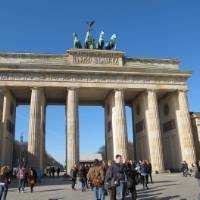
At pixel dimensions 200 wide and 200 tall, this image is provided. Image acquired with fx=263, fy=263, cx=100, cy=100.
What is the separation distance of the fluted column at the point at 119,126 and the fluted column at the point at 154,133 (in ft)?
12.3

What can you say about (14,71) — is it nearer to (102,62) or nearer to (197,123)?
(102,62)

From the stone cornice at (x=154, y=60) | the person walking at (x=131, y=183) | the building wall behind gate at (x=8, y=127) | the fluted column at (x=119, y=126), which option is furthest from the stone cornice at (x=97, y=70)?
the person walking at (x=131, y=183)

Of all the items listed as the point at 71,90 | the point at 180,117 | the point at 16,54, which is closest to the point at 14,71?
the point at 16,54

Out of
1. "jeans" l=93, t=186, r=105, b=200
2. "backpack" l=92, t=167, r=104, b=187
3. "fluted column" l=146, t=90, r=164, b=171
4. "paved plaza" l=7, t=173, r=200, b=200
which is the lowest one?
"paved plaza" l=7, t=173, r=200, b=200

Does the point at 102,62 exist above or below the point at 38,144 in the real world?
above

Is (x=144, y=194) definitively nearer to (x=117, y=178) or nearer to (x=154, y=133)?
(x=117, y=178)

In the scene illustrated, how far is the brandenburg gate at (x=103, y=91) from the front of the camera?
35.2 m

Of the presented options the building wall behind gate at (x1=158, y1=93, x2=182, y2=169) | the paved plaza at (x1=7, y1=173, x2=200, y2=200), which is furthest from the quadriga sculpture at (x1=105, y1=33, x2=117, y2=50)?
the paved plaza at (x1=7, y1=173, x2=200, y2=200)

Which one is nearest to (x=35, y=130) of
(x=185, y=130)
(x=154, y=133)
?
(x=154, y=133)

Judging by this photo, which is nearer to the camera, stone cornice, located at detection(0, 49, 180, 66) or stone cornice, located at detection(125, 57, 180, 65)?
stone cornice, located at detection(0, 49, 180, 66)

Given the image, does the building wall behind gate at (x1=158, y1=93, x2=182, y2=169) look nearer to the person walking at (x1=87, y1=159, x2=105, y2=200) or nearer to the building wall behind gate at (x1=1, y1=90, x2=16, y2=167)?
the building wall behind gate at (x1=1, y1=90, x2=16, y2=167)

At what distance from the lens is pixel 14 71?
3562 cm

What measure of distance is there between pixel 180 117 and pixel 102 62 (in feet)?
45.5

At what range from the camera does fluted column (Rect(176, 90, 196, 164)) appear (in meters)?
36.2
